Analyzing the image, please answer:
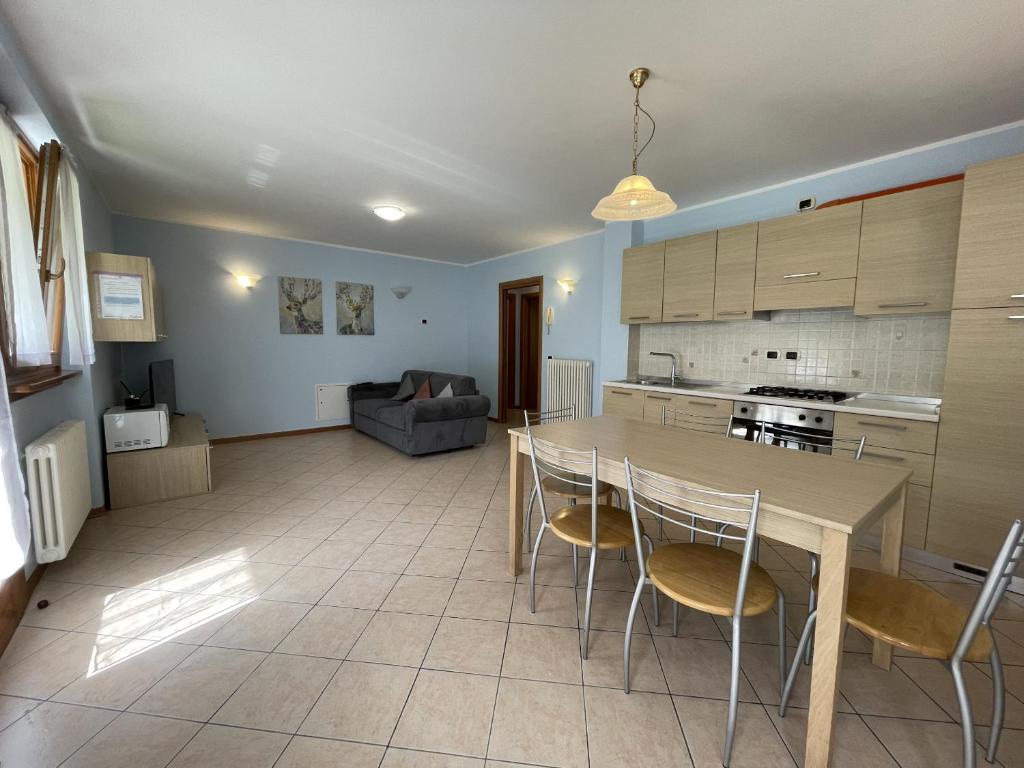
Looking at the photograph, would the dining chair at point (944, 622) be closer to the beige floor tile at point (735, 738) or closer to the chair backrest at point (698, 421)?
the beige floor tile at point (735, 738)

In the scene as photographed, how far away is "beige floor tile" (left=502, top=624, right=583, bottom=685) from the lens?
1.58 m

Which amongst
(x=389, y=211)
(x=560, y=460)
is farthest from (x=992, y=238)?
(x=389, y=211)

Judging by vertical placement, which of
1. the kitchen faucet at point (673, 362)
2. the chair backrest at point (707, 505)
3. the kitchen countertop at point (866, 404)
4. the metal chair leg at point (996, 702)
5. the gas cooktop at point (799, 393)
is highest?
the kitchen faucet at point (673, 362)

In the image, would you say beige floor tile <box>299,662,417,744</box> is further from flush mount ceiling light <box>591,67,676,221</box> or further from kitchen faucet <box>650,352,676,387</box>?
kitchen faucet <box>650,352,676,387</box>

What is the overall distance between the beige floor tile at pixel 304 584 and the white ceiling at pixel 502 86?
8.16ft

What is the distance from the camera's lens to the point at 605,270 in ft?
14.3

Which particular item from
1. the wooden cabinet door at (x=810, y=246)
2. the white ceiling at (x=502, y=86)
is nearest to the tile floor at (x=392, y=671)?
the wooden cabinet door at (x=810, y=246)

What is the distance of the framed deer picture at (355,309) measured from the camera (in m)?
5.58

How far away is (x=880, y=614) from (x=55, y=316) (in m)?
4.21

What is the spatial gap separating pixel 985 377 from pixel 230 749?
362 centimetres

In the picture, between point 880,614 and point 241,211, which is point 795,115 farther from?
point 241,211

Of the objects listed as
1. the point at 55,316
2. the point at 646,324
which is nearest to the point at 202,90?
the point at 55,316

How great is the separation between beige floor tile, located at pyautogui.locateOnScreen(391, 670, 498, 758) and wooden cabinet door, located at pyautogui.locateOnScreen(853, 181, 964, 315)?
3.11 metres

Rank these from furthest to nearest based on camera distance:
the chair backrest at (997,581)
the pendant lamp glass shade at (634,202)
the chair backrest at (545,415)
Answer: the chair backrest at (545,415) < the pendant lamp glass shade at (634,202) < the chair backrest at (997,581)
